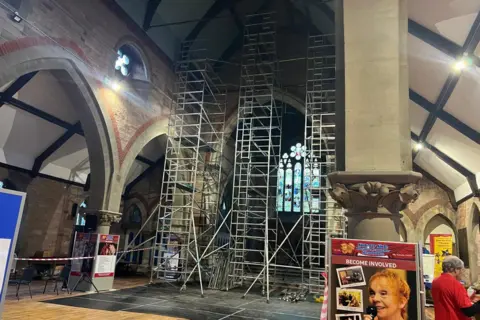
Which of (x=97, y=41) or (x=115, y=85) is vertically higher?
(x=97, y=41)

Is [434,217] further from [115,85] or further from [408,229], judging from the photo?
[115,85]

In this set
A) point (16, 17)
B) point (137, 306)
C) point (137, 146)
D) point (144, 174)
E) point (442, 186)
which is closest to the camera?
point (16, 17)

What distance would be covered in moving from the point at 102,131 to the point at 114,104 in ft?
2.49

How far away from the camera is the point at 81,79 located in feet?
25.0

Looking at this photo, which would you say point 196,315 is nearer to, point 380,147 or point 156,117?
point 380,147

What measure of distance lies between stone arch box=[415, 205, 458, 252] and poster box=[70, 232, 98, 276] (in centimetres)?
857

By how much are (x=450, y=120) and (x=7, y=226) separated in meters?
6.77

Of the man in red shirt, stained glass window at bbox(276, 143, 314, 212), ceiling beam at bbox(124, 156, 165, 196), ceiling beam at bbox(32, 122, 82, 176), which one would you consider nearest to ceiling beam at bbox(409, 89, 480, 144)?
the man in red shirt

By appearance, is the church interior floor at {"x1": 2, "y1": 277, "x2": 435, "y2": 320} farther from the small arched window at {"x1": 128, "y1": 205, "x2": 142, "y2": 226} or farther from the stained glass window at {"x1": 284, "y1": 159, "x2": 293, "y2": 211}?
the stained glass window at {"x1": 284, "y1": 159, "x2": 293, "y2": 211}

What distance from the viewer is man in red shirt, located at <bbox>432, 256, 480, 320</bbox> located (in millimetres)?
2600

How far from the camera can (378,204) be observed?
251cm

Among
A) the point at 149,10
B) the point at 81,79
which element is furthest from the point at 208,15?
the point at 81,79

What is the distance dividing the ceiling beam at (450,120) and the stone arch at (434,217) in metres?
4.64

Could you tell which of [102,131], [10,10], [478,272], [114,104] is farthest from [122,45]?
[478,272]
